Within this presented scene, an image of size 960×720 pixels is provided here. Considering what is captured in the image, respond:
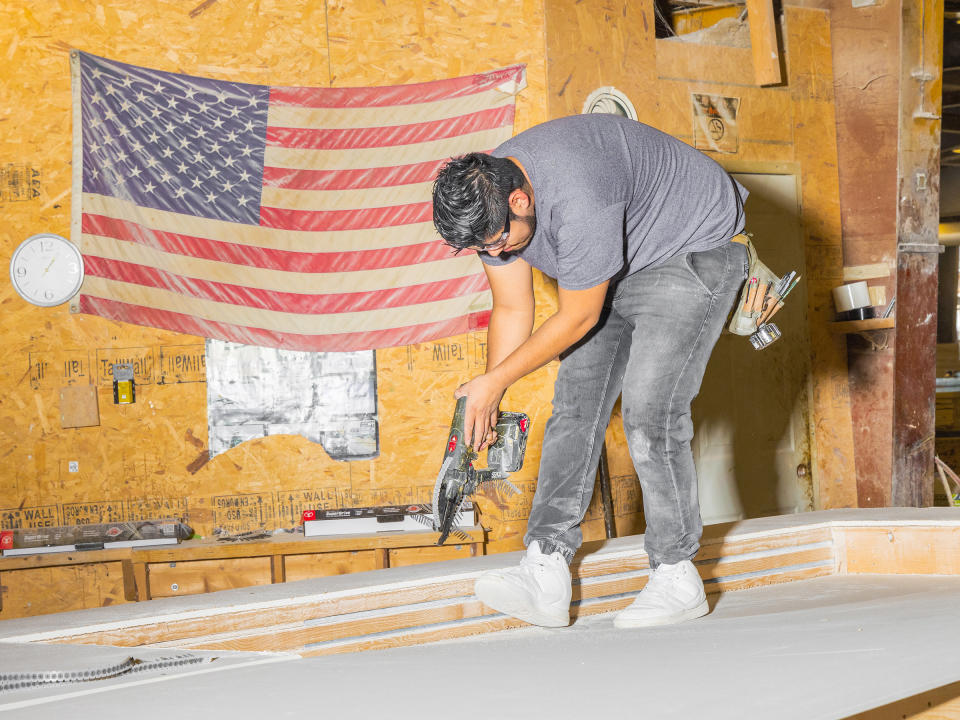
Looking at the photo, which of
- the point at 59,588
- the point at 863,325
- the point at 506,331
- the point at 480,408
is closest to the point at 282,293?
the point at 59,588

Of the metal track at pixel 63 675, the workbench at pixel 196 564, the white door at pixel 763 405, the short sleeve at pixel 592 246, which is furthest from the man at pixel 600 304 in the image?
the white door at pixel 763 405

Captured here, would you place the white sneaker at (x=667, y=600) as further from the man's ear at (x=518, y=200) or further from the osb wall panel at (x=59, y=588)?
the osb wall panel at (x=59, y=588)

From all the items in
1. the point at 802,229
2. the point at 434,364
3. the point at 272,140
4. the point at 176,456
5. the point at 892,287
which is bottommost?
the point at 176,456

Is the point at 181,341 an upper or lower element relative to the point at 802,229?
lower

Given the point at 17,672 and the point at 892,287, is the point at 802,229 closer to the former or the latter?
the point at 892,287

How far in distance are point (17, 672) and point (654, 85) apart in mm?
4117

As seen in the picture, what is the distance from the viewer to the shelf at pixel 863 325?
4.91 meters

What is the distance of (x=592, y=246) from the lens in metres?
1.77

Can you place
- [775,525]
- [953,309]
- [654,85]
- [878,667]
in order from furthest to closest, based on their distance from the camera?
1. [953,309]
2. [654,85]
3. [775,525]
4. [878,667]

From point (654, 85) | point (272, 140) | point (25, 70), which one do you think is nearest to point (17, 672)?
point (272, 140)

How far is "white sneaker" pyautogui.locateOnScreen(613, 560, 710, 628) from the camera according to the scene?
2.00 meters

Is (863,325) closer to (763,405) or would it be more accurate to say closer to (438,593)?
(763,405)

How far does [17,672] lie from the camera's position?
1514 mm

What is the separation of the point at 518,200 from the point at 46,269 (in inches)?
124
